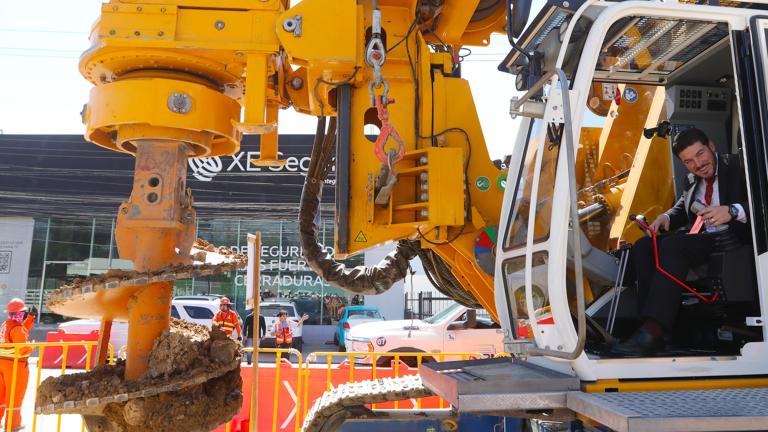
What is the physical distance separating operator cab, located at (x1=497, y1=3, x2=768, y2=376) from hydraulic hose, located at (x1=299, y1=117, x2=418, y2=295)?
136cm

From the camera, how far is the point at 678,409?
220cm

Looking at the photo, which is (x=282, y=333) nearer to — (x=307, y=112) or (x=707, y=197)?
(x=307, y=112)

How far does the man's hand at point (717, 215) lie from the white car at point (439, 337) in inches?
377

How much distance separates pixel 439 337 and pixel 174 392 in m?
9.69

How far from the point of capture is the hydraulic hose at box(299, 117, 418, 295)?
14.7 ft

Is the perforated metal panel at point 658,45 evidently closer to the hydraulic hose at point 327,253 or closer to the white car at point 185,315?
the hydraulic hose at point 327,253

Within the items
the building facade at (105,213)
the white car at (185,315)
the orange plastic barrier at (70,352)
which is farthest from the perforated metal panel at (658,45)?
the building facade at (105,213)

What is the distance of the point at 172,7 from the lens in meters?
3.49

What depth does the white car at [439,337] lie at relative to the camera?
1236 centimetres

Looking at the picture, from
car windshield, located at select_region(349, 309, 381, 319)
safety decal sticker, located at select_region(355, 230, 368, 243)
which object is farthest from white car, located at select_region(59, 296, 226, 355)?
safety decal sticker, located at select_region(355, 230, 368, 243)

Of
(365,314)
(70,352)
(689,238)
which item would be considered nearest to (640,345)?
(689,238)

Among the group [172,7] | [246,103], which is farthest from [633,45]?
[172,7]

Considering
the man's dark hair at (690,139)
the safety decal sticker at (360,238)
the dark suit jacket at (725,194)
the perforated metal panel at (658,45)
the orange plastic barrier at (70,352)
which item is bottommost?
the orange plastic barrier at (70,352)

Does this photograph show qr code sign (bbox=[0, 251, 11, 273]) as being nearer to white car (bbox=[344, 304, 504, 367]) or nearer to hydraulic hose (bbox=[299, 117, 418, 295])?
white car (bbox=[344, 304, 504, 367])
